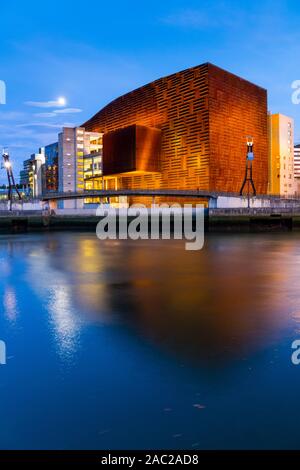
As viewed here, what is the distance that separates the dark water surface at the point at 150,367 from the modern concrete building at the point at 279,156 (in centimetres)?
10912

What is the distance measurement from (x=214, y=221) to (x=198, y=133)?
39.5 meters

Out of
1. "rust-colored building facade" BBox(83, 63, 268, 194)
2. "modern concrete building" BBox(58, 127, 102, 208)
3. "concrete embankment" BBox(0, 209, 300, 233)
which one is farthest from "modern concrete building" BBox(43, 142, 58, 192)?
"concrete embankment" BBox(0, 209, 300, 233)

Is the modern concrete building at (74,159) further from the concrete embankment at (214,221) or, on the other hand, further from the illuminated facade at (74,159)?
the concrete embankment at (214,221)

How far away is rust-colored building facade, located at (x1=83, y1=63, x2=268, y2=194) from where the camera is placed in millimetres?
94650

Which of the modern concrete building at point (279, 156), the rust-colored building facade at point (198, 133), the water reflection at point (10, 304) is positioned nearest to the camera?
the water reflection at point (10, 304)

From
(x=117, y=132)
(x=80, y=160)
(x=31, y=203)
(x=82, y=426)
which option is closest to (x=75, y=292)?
(x=82, y=426)

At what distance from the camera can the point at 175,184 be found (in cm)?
10325

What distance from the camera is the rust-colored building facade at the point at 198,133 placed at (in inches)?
3726

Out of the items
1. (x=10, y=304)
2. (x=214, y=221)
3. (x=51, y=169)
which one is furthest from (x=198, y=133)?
(x=10, y=304)

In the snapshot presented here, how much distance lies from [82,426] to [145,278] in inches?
491

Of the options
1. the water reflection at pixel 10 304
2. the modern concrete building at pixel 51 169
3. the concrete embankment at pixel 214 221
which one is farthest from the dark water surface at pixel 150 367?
the modern concrete building at pixel 51 169

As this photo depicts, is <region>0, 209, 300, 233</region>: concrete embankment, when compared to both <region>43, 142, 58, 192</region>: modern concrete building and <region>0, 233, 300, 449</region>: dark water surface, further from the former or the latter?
<region>43, 142, 58, 192</region>: modern concrete building

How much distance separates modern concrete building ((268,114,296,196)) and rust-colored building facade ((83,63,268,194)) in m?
11.8
